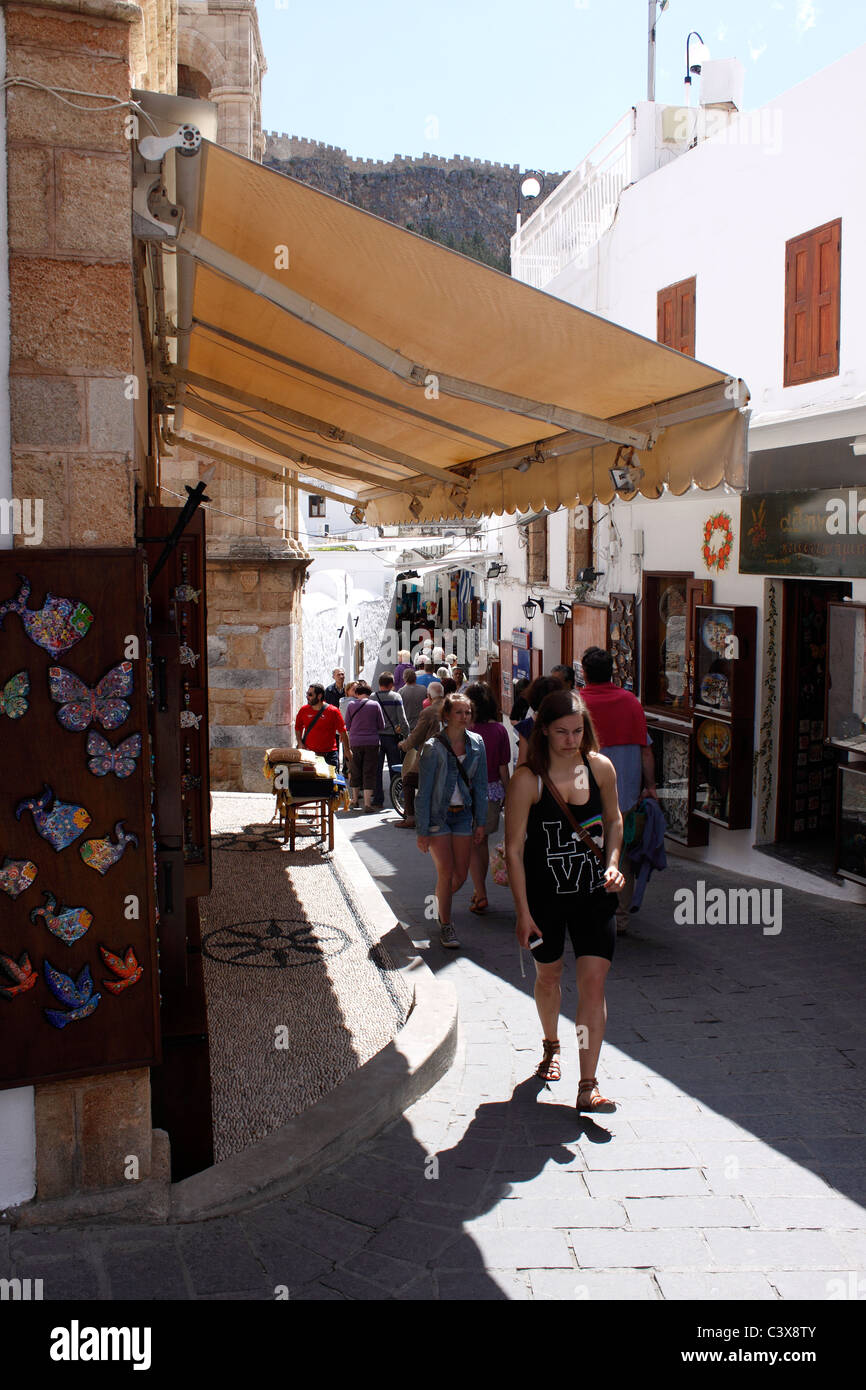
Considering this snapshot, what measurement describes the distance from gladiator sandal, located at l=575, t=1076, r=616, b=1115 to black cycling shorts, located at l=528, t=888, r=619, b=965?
49 cm

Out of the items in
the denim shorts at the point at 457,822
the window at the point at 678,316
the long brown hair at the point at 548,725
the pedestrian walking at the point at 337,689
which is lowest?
the denim shorts at the point at 457,822

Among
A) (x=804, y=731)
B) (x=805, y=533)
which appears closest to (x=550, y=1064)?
(x=805, y=533)

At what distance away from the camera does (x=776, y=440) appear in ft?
28.1

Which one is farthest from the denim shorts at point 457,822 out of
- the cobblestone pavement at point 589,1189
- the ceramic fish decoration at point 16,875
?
the ceramic fish decoration at point 16,875

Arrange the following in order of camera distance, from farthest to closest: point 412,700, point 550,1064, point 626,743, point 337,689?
1. point 337,689
2. point 412,700
3. point 626,743
4. point 550,1064

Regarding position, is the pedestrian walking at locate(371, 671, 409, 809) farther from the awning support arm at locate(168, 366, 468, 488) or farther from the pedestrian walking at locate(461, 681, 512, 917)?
the awning support arm at locate(168, 366, 468, 488)

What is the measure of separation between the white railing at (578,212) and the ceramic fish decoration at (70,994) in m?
11.7

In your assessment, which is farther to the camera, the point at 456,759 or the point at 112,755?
the point at 456,759

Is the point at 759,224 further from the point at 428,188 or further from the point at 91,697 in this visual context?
the point at 428,188

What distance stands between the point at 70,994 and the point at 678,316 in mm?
9716

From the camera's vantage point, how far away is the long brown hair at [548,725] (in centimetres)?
455

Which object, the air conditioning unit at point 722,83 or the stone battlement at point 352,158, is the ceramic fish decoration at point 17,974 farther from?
the stone battlement at point 352,158

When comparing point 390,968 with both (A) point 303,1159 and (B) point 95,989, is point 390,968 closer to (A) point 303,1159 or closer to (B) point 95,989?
(A) point 303,1159

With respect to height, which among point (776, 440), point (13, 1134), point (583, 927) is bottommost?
point (13, 1134)
